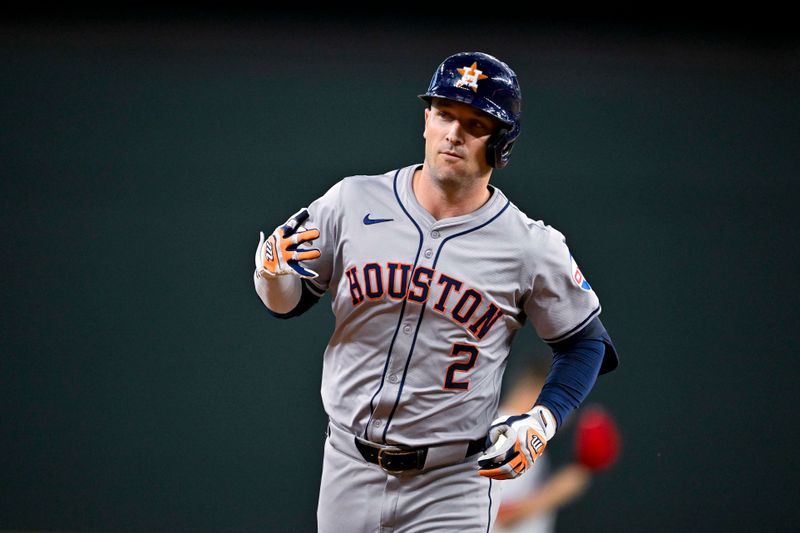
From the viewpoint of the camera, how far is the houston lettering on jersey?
2.21 meters

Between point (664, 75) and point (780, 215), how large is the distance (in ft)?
3.06

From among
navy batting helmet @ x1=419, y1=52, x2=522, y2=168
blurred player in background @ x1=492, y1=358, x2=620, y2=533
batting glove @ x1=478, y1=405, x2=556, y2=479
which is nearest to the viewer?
batting glove @ x1=478, y1=405, x2=556, y2=479

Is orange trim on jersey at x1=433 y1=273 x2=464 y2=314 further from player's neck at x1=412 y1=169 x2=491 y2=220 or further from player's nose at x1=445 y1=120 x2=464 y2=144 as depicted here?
player's nose at x1=445 y1=120 x2=464 y2=144

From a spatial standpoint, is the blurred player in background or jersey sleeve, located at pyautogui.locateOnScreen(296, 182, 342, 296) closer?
jersey sleeve, located at pyautogui.locateOnScreen(296, 182, 342, 296)

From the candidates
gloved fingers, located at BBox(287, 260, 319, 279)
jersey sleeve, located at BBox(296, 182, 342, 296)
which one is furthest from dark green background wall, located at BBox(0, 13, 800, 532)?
gloved fingers, located at BBox(287, 260, 319, 279)

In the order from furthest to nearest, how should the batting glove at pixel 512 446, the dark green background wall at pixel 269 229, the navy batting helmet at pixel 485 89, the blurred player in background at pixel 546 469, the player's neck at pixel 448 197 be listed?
the dark green background wall at pixel 269 229
the blurred player in background at pixel 546 469
the player's neck at pixel 448 197
the navy batting helmet at pixel 485 89
the batting glove at pixel 512 446

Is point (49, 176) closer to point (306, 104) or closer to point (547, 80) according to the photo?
point (306, 104)

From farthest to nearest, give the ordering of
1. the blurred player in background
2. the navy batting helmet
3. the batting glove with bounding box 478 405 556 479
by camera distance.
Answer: the blurred player in background
the navy batting helmet
the batting glove with bounding box 478 405 556 479

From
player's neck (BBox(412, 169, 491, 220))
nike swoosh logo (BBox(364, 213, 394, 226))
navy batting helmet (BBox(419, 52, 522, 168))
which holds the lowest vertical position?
nike swoosh logo (BBox(364, 213, 394, 226))

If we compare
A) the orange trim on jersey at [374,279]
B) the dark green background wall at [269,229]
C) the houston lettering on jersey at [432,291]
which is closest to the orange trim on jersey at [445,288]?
the houston lettering on jersey at [432,291]

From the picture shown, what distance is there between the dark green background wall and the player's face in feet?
8.02

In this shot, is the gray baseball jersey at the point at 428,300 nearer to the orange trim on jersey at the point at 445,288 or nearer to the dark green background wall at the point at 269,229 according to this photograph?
the orange trim on jersey at the point at 445,288

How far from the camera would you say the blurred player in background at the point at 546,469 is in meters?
3.65

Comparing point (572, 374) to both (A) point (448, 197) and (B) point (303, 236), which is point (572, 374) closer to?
(A) point (448, 197)
